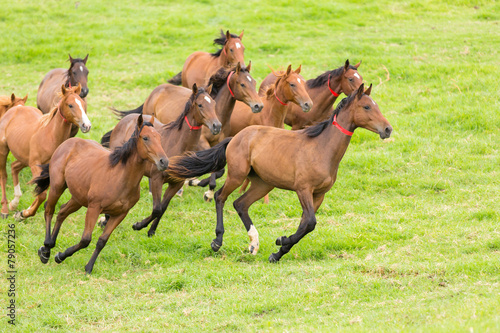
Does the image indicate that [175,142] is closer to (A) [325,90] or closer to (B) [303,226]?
(B) [303,226]

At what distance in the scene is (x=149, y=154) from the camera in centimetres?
730

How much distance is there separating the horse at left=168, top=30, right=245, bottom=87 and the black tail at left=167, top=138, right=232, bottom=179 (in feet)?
13.3

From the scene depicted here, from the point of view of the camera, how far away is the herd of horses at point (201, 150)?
299 inches

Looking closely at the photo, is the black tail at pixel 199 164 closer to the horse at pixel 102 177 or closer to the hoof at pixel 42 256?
the horse at pixel 102 177

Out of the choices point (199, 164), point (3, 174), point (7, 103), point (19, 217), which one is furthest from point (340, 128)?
point (7, 103)

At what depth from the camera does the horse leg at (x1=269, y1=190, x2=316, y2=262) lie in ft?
24.5

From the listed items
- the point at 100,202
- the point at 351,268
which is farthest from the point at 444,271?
the point at 100,202

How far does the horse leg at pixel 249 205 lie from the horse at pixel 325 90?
9.52 ft

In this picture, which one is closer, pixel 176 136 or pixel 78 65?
pixel 176 136

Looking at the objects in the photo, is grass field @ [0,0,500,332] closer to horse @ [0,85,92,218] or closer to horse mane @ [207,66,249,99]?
horse @ [0,85,92,218]

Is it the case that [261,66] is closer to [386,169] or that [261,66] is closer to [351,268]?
[386,169]

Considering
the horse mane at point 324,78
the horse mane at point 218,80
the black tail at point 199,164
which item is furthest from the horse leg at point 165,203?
the horse mane at point 324,78

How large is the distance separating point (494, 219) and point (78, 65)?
26.5ft

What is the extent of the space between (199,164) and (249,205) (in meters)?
0.93
